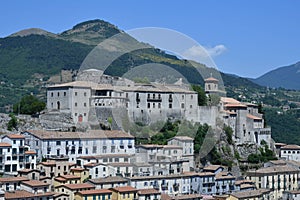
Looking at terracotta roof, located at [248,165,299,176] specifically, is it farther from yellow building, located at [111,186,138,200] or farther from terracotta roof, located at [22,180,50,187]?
terracotta roof, located at [22,180,50,187]

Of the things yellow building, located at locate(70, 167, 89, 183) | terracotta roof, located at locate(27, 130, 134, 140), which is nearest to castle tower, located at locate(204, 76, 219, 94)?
terracotta roof, located at locate(27, 130, 134, 140)

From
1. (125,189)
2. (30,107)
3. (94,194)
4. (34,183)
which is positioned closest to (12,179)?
(34,183)

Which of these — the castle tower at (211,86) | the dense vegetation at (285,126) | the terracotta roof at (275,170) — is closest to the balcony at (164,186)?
the terracotta roof at (275,170)

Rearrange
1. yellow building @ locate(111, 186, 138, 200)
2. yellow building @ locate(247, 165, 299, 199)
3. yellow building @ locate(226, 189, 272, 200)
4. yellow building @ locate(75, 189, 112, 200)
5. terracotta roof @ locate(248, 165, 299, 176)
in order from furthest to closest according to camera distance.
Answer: terracotta roof @ locate(248, 165, 299, 176), yellow building @ locate(247, 165, 299, 199), yellow building @ locate(226, 189, 272, 200), yellow building @ locate(111, 186, 138, 200), yellow building @ locate(75, 189, 112, 200)

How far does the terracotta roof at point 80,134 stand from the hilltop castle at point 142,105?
3.29m

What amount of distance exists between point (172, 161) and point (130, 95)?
9.18 meters

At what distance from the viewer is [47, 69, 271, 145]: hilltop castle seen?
4709 cm

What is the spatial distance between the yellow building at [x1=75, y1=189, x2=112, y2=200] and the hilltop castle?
1145cm

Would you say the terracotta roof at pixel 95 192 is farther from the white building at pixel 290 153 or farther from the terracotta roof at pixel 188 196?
the white building at pixel 290 153

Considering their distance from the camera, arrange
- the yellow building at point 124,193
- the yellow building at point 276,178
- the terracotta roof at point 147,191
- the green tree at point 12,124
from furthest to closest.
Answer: the yellow building at point 276,178
the green tree at point 12,124
the terracotta roof at point 147,191
the yellow building at point 124,193

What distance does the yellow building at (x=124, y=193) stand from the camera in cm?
3591

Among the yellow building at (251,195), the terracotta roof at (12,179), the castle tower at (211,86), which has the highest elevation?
the castle tower at (211,86)

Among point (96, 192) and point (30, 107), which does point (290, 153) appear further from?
point (96, 192)

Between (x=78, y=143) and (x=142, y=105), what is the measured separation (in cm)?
1033
